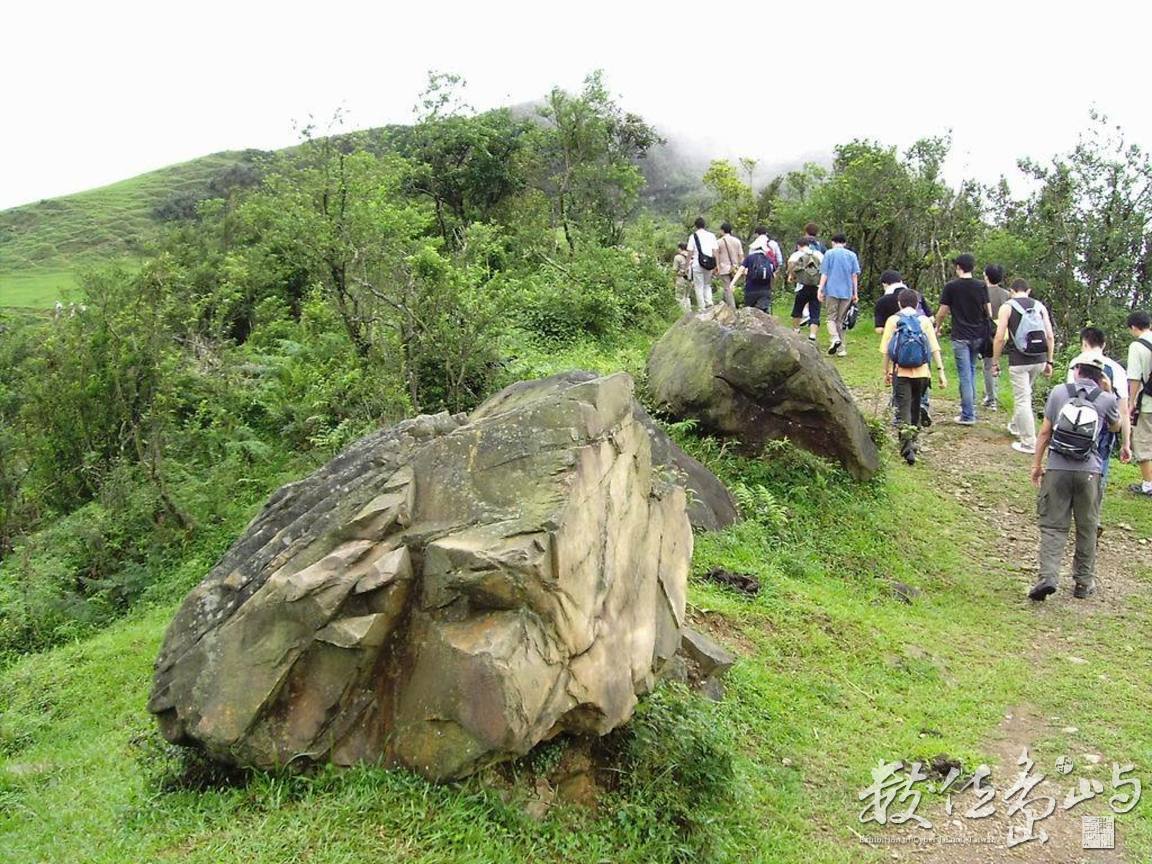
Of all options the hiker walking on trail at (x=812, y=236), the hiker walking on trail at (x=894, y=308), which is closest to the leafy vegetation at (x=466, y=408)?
the hiker walking on trail at (x=894, y=308)

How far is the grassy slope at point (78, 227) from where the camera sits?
191 ft

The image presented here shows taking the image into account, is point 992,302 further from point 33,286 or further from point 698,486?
point 33,286

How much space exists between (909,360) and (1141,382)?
2.46m

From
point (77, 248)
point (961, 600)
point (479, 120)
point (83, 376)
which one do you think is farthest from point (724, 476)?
point (77, 248)

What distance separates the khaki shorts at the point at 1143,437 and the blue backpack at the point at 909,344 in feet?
7.85

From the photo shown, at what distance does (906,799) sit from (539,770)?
2465 millimetres

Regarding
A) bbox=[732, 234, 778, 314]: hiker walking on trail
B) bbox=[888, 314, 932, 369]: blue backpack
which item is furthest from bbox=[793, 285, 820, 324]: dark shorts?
bbox=[888, 314, 932, 369]: blue backpack

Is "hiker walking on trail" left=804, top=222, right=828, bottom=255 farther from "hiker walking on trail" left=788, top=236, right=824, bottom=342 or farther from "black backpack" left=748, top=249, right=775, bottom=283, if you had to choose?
"black backpack" left=748, top=249, right=775, bottom=283

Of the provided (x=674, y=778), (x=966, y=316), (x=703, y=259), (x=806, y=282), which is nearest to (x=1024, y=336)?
(x=966, y=316)

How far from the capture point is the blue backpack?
11.3 m

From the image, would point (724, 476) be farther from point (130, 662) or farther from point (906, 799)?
point (130, 662)

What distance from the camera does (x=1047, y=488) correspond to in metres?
8.51

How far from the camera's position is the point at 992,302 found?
13336 mm

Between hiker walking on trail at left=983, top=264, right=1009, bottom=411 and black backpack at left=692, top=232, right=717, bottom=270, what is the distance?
436 centimetres
